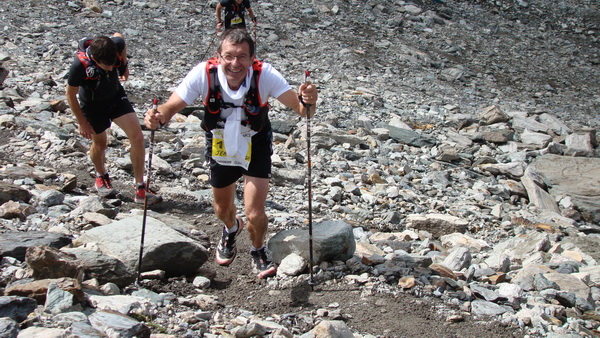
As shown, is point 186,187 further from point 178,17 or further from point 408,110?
point 178,17

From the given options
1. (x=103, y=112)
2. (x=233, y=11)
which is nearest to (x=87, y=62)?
(x=103, y=112)

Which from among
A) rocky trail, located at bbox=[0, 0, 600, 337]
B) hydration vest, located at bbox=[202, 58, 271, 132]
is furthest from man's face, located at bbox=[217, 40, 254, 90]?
rocky trail, located at bbox=[0, 0, 600, 337]

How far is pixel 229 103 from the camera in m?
5.38

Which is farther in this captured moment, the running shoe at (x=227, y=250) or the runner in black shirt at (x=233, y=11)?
the runner in black shirt at (x=233, y=11)

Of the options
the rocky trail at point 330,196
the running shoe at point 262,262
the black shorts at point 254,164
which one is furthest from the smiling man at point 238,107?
the rocky trail at point 330,196

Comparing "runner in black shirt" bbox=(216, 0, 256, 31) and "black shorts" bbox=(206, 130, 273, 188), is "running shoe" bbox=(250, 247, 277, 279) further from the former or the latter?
"runner in black shirt" bbox=(216, 0, 256, 31)

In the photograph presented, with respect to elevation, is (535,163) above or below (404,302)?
below

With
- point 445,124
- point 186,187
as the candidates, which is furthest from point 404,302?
point 445,124

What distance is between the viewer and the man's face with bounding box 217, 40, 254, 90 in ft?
17.1

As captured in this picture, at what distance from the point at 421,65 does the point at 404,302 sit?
53.0 feet

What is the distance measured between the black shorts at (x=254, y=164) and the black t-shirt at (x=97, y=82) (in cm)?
259

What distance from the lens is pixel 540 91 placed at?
802 inches

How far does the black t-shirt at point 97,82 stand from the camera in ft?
24.2

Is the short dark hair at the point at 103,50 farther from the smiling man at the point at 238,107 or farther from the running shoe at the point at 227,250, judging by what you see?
the running shoe at the point at 227,250
